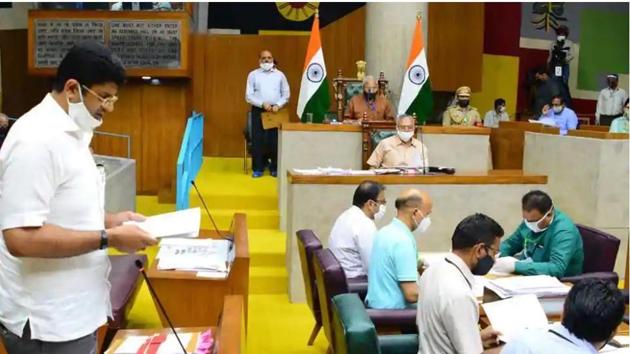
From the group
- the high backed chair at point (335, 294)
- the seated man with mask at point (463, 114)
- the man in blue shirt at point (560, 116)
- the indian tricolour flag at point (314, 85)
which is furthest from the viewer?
the man in blue shirt at point (560, 116)

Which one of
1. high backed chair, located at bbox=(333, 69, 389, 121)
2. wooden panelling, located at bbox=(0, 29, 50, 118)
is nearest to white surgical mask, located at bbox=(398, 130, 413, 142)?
high backed chair, located at bbox=(333, 69, 389, 121)

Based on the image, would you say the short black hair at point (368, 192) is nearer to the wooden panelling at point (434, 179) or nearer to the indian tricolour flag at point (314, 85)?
the wooden panelling at point (434, 179)

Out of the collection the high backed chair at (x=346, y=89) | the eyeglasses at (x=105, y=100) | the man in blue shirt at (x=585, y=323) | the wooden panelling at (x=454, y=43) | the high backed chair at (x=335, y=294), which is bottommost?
the high backed chair at (x=335, y=294)

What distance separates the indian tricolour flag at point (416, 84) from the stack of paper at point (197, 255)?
419 centimetres

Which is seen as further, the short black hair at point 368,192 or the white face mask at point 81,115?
the short black hair at point 368,192

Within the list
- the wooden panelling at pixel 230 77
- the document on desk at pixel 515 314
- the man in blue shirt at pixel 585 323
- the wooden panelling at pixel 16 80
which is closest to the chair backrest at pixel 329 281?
the document on desk at pixel 515 314

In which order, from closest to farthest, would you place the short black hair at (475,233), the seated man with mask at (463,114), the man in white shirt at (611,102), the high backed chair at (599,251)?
the short black hair at (475,233) < the high backed chair at (599,251) < the seated man with mask at (463,114) < the man in white shirt at (611,102)

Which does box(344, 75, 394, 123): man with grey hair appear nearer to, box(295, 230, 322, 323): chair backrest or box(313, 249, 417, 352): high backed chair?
box(295, 230, 322, 323): chair backrest

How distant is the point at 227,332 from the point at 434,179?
11.9 feet

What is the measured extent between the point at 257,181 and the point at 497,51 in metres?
6.70

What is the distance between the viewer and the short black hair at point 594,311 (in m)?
1.91

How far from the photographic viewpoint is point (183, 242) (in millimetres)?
3854

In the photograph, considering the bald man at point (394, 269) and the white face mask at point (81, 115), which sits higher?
the white face mask at point (81, 115)

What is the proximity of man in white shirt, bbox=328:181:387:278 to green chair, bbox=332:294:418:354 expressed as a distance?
4.29 feet
